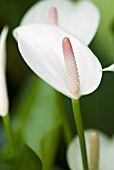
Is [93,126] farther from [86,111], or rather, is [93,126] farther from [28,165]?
[28,165]

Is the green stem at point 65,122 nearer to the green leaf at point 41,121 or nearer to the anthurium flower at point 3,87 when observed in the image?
the green leaf at point 41,121

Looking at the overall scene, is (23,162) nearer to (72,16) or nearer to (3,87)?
(3,87)

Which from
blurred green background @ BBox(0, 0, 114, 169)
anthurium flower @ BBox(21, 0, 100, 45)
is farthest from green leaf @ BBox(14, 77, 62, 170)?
anthurium flower @ BBox(21, 0, 100, 45)

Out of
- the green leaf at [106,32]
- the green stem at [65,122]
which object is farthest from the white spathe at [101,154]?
the green leaf at [106,32]

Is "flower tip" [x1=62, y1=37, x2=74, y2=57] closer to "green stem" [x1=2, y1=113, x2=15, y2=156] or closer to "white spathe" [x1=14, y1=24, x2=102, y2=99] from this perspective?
"white spathe" [x1=14, y1=24, x2=102, y2=99]

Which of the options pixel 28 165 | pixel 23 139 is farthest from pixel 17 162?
pixel 23 139

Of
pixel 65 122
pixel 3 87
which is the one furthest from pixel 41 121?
pixel 3 87
